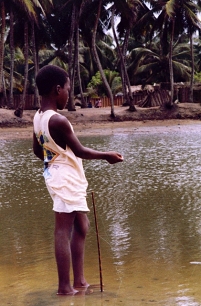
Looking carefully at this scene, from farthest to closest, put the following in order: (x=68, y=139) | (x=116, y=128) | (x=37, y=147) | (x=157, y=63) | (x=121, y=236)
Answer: (x=157, y=63), (x=116, y=128), (x=121, y=236), (x=37, y=147), (x=68, y=139)

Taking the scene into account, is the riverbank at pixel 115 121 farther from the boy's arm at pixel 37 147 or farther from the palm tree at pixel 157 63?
the boy's arm at pixel 37 147

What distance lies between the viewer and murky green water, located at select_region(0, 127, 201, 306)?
3.88 meters

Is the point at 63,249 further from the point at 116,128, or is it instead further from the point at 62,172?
the point at 116,128

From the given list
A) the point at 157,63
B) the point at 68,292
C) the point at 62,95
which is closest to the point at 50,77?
the point at 62,95

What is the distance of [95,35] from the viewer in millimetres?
31578

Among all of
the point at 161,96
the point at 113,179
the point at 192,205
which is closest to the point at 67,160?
the point at 192,205

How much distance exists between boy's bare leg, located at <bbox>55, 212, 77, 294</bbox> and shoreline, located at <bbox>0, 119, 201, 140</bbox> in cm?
1723

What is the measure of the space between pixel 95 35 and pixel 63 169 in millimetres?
28529

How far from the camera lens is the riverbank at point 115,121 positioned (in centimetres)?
2417

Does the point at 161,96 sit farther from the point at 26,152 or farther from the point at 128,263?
the point at 128,263

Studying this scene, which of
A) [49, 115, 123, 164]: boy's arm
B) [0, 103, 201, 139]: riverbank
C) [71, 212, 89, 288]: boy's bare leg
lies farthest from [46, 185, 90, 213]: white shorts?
[0, 103, 201, 139]: riverbank

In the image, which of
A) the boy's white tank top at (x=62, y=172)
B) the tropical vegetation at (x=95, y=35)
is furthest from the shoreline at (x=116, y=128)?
the boy's white tank top at (x=62, y=172)

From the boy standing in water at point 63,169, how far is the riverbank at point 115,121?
17582mm

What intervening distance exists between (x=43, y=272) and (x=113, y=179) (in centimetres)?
559
